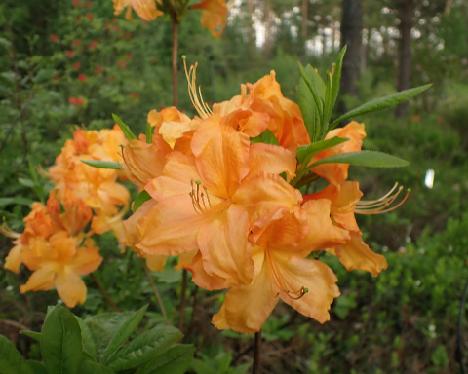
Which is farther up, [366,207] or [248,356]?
[366,207]

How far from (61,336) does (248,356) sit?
1.32 m

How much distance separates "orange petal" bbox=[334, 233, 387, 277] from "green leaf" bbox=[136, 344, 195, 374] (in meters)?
0.25

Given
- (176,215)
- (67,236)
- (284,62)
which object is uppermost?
(176,215)

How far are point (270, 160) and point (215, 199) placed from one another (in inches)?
3.4

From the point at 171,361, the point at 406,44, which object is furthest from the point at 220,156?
the point at 406,44

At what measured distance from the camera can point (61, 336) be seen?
687 millimetres

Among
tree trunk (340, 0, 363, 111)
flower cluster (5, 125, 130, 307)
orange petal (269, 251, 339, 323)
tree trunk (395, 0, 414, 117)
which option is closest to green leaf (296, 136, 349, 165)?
orange petal (269, 251, 339, 323)

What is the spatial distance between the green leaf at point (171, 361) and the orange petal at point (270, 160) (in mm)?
262

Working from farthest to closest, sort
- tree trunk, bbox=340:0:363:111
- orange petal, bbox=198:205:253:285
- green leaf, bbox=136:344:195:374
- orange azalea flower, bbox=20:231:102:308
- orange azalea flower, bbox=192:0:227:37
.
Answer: tree trunk, bbox=340:0:363:111
orange azalea flower, bbox=192:0:227:37
orange azalea flower, bbox=20:231:102:308
green leaf, bbox=136:344:195:374
orange petal, bbox=198:205:253:285

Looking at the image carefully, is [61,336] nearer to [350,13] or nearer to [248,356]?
[248,356]

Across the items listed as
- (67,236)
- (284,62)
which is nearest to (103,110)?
(284,62)

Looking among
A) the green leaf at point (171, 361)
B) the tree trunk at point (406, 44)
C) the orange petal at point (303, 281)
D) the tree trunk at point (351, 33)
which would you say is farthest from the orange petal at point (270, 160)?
the tree trunk at point (406, 44)

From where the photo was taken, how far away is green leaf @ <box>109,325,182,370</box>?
0.78 meters

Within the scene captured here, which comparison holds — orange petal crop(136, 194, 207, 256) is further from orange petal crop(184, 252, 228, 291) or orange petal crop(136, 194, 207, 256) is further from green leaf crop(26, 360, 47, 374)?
green leaf crop(26, 360, 47, 374)
